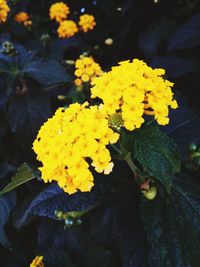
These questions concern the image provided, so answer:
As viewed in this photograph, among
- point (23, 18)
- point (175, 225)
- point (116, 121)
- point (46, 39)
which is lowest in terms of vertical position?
point (175, 225)

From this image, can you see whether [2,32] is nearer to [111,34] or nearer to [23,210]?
[111,34]

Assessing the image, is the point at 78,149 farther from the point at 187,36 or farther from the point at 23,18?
the point at 23,18

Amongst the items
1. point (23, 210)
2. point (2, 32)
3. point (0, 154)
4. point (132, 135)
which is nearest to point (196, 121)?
point (132, 135)

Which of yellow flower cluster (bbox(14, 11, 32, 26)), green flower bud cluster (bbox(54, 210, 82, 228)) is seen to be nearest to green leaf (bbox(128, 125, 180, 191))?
green flower bud cluster (bbox(54, 210, 82, 228))

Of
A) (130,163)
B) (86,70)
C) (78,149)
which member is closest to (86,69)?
(86,70)

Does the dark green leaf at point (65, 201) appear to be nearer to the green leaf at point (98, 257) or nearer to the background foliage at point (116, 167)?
the background foliage at point (116, 167)

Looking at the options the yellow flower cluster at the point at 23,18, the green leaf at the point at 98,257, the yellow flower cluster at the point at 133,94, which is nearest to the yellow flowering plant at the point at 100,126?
the yellow flower cluster at the point at 133,94

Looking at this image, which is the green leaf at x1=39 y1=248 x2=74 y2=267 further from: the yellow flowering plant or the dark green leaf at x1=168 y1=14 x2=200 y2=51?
the dark green leaf at x1=168 y1=14 x2=200 y2=51
